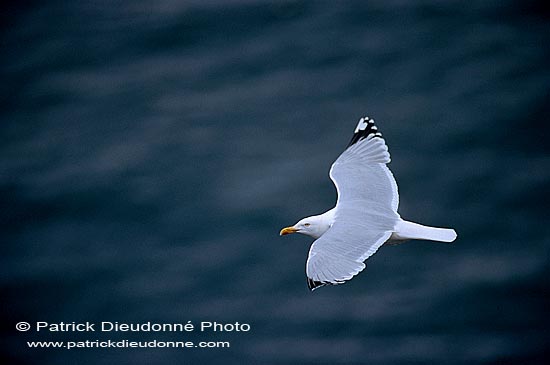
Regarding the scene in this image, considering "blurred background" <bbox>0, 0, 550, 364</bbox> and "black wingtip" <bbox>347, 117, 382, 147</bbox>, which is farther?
"blurred background" <bbox>0, 0, 550, 364</bbox>

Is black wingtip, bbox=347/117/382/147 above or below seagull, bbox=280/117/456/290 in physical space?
above

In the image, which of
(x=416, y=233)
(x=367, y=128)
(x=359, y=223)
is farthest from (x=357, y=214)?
(x=367, y=128)

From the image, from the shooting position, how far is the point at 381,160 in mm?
8773

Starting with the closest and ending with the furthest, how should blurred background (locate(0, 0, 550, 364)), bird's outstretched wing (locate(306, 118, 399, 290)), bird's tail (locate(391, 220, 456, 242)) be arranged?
1. bird's outstretched wing (locate(306, 118, 399, 290))
2. bird's tail (locate(391, 220, 456, 242))
3. blurred background (locate(0, 0, 550, 364))

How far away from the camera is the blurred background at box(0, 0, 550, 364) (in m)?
9.96

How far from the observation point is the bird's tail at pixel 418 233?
8.31m

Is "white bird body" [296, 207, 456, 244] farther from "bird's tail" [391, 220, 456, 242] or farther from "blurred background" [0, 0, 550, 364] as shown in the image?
"blurred background" [0, 0, 550, 364]

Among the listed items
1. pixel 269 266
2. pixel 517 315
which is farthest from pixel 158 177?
pixel 517 315

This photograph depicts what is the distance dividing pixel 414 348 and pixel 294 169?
2698mm

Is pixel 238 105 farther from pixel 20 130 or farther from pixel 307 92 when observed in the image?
pixel 20 130

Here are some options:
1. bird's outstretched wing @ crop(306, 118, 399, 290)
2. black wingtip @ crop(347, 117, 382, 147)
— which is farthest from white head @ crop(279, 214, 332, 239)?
black wingtip @ crop(347, 117, 382, 147)

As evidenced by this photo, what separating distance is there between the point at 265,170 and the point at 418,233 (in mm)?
3470

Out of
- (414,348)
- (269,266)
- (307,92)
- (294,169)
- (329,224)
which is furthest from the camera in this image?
(307,92)

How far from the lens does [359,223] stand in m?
8.20
